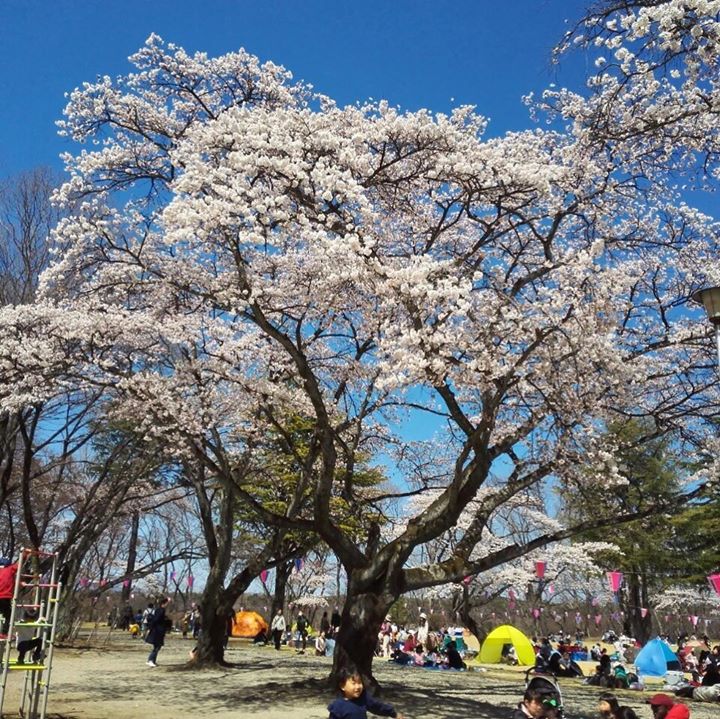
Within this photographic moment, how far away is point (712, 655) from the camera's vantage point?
1745 cm

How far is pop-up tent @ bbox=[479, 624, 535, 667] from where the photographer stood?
2092cm

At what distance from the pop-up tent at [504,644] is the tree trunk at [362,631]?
12.9 metres

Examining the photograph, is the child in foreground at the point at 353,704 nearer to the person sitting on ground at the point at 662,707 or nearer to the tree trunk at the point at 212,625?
the person sitting on ground at the point at 662,707

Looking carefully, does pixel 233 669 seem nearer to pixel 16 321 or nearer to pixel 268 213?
pixel 16 321

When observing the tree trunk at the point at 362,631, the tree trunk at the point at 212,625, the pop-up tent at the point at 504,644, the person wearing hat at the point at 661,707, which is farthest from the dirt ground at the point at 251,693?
the pop-up tent at the point at 504,644

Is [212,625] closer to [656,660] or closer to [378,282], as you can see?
[378,282]

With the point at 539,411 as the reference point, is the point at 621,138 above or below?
above

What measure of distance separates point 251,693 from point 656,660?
14.1 metres

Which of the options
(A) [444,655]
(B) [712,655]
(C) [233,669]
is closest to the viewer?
(C) [233,669]

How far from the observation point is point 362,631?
946 cm

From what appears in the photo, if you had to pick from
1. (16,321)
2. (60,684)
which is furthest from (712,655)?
(16,321)

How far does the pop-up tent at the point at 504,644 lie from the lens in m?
20.9

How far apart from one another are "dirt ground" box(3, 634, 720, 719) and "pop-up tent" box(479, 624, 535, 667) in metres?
5.11

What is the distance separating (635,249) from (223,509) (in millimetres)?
8716
